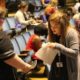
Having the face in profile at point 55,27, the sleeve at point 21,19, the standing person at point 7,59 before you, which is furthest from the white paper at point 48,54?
the sleeve at point 21,19

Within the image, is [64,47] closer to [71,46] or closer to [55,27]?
[71,46]

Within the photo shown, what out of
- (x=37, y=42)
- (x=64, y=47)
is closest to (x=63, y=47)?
(x=64, y=47)

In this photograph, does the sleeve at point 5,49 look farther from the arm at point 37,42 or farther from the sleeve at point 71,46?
the arm at point 37,42

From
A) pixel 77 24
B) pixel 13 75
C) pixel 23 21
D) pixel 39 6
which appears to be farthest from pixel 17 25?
pixel 13 75

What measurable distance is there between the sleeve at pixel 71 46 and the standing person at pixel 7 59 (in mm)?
548

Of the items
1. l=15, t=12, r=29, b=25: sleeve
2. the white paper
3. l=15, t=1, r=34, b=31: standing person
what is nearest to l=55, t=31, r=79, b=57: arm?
the white paper

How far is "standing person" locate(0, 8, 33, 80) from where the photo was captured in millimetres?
2436

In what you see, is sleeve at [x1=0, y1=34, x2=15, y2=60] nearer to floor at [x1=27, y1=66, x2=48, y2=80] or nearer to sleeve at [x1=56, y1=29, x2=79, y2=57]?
sleeve at [x1=56, y1=29, x2=79, y2=57]

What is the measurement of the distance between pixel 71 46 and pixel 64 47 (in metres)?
0.07

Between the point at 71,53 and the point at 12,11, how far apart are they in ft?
30.3

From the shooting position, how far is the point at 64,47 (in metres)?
3.03

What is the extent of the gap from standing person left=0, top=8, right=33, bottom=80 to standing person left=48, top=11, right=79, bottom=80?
58cm

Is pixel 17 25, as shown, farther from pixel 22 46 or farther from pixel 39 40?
pixel 39 40

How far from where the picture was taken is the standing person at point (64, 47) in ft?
9.94
